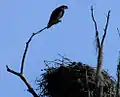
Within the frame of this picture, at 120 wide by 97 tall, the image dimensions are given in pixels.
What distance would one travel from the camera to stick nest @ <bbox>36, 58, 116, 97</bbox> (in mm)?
10469

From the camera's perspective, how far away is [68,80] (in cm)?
1067

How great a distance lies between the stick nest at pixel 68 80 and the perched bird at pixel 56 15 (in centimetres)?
106

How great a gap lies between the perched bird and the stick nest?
1.06 m

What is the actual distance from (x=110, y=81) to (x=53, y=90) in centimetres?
107

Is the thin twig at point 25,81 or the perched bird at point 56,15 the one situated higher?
the perched bird at point 56,15

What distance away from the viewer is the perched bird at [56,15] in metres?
9.42

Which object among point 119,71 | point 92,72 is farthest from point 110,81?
point 119,71

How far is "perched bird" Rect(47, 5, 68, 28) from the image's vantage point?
371 inches

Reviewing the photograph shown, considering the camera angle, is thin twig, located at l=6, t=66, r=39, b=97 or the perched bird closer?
thin twig, located at l=6, t=66, r=39, b=97

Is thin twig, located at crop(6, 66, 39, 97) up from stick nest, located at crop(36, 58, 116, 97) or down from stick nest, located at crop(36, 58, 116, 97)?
down

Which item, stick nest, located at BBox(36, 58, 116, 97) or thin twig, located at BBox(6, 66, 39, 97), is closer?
thin twig, located at BBox(6, 66, 39, 97)

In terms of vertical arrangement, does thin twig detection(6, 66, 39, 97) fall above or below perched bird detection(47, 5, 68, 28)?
below

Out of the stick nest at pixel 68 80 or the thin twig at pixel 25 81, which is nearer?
the thin twig at pixel 25 81

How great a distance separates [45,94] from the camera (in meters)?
10.6
